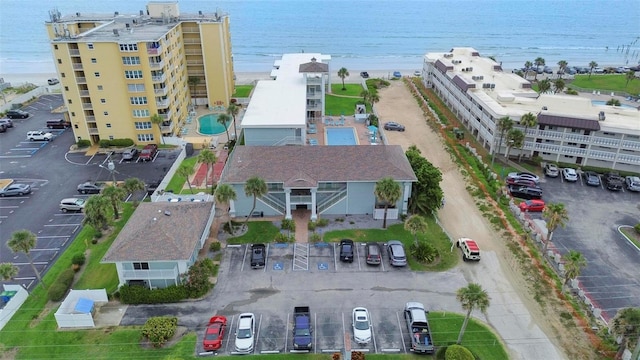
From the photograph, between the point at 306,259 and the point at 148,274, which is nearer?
the point at 148,274

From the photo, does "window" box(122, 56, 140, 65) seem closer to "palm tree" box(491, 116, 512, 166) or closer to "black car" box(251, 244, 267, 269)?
"black car" box(251, 244, 267, 269)

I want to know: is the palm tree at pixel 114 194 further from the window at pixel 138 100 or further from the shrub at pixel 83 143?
the shrub at pixel 83 143

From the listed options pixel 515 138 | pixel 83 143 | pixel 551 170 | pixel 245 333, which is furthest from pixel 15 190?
pixel 551 170

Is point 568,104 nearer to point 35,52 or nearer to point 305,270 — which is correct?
point 305,270

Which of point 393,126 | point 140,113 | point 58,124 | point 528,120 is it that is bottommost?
point 393,126

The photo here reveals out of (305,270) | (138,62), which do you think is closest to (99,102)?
(138,62)

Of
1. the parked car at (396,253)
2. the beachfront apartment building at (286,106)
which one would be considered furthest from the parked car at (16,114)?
the parked car at (396,253)

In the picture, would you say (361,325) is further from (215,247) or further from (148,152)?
(148,152)
